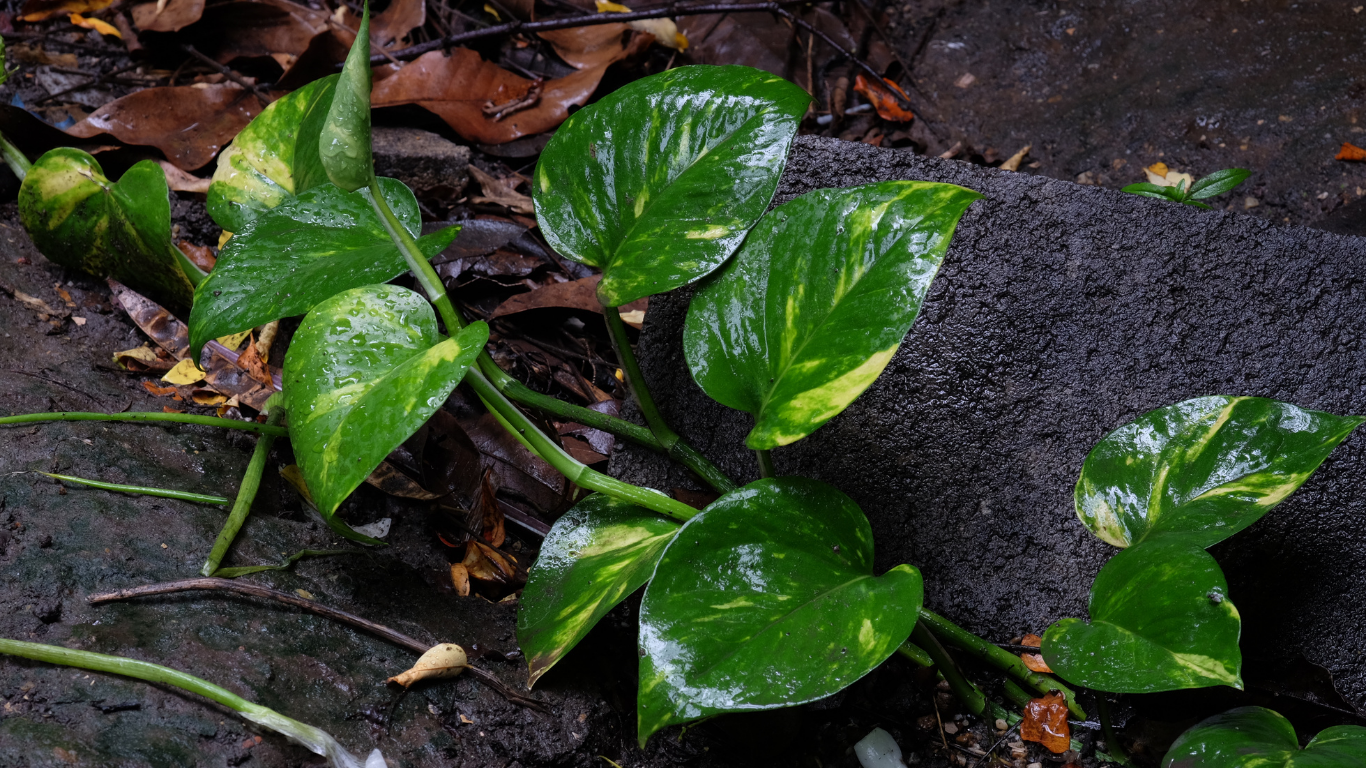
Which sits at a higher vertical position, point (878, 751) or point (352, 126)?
point (352, 126)

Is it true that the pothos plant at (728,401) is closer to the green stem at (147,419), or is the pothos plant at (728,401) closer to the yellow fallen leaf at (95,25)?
the green stem at (147,419)

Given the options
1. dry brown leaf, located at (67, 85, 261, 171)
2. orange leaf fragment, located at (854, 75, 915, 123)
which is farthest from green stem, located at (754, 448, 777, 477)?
orange leaf fragment, located at (854, 75, 915, 123)

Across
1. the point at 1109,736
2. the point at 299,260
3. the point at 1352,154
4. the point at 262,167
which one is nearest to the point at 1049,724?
the point at 1109,736

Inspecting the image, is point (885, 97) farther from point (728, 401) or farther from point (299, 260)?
point (299, 260)

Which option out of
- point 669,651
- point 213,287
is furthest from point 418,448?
point 669,651

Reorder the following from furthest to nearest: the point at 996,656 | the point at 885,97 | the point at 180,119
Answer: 1. the point at 885,97
2. the point at 180,119
3. the point at 996,656

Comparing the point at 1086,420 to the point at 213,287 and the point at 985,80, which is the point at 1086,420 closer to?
the point at 213,287
